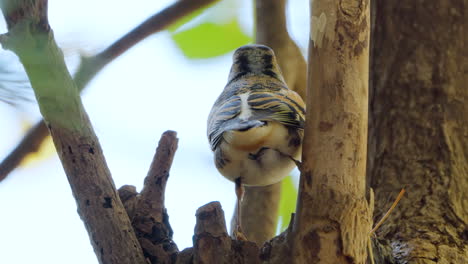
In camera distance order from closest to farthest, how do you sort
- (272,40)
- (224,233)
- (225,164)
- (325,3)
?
(325,3) < (224,233) < (225,164) < (272,40)

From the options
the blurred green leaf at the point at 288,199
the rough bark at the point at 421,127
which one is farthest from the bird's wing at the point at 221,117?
the blurred green leaf at the point at 288,199

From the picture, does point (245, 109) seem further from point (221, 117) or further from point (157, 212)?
point (157, 212)

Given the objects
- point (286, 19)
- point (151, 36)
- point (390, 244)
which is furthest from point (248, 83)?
point (390, 244)

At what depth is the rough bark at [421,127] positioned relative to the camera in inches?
132

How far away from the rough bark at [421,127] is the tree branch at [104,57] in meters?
1.11

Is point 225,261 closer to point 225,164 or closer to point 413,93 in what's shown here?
point 225,164

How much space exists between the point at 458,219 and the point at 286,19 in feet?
5.79

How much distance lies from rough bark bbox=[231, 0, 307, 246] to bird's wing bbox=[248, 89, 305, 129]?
1084 mm

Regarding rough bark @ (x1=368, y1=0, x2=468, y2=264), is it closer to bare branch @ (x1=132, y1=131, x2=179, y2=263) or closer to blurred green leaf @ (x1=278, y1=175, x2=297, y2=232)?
bare branch @ (x1=132, y1=131, x2=179, y2=263)

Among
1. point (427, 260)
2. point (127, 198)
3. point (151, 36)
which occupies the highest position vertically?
point (151, 36)

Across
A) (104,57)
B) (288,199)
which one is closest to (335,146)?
(104,57)

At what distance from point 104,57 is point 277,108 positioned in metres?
0.79

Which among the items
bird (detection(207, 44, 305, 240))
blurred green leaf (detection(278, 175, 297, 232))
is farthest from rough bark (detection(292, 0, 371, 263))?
blurred green leaf (detection(278, 175, 297, 232))

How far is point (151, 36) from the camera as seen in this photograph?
3.79m
